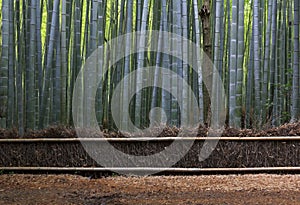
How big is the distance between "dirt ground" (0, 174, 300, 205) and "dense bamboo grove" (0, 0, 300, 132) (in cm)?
99

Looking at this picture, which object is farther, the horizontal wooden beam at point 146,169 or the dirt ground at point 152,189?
the horizontal wooden beam at point 146,169

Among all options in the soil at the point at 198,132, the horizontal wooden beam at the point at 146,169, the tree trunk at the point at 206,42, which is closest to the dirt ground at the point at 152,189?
the horizontal wooden beam at the point at 146,169

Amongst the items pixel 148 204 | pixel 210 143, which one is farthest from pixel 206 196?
pixel 210 143

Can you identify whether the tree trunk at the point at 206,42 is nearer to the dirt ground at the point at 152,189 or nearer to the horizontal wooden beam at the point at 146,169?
the horizontal wooden beam at the point at 146,169

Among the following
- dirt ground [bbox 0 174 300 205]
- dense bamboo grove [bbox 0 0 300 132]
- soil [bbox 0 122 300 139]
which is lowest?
dirt ground [bbox 0 174 300 205]

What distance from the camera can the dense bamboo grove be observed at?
4.59 metres

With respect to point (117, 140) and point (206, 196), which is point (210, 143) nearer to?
point (117, 140)

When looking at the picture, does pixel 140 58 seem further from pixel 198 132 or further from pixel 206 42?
pixel 198 132

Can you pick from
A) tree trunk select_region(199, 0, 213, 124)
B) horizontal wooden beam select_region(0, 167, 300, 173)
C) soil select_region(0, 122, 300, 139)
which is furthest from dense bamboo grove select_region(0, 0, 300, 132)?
horizontal wooden beam select_region(0, 167, 300, 173)

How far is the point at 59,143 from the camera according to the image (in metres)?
3.84

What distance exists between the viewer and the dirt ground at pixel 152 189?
2668mm

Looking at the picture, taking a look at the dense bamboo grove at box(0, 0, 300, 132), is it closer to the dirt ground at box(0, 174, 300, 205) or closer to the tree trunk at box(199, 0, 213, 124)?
the tree trunk at box(199, 0, 213, 124)

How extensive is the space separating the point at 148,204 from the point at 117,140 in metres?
1.25

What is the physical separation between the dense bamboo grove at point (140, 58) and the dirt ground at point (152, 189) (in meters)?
0.99
